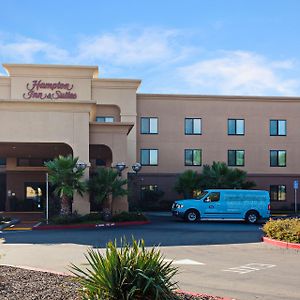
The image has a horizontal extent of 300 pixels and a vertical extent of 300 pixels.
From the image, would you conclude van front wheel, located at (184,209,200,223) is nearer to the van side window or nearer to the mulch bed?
the van side window

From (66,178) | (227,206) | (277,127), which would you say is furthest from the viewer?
(277,127)

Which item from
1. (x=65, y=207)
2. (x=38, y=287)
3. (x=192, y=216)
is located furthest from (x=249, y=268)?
(x=192, y=216)

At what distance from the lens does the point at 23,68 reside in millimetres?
40250

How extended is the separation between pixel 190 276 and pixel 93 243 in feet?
24.5

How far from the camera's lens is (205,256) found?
14.3 meters

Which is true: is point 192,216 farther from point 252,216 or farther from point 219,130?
point 219,130

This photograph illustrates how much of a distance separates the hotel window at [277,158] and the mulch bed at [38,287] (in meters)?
36.3

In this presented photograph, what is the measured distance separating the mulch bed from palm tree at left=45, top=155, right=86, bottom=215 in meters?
16.2

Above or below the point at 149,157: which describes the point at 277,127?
above

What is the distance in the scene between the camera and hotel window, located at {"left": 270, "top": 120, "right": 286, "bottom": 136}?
43656 mm

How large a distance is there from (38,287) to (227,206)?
71.2 feet

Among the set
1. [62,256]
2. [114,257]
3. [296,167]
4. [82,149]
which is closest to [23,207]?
[82,149]

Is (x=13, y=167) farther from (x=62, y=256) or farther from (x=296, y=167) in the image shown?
(x=62, y=256)

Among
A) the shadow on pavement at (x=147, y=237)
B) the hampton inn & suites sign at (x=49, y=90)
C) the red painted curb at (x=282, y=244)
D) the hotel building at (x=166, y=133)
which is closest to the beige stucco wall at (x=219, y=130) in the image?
the hotel building at (x=166, y=133)
